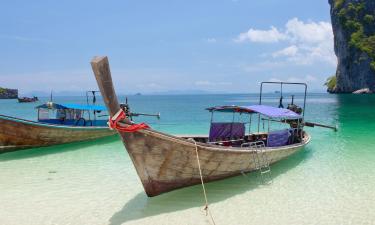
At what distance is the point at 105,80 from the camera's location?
298 inches

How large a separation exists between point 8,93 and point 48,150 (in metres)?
134

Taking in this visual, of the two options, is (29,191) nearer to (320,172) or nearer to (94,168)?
(94,168)

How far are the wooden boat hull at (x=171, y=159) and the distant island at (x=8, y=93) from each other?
14102 cm

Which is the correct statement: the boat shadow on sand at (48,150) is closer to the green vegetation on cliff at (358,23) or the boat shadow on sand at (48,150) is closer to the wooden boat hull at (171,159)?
the wooden boat hull at (171,159)

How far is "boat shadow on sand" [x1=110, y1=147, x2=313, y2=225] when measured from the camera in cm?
896

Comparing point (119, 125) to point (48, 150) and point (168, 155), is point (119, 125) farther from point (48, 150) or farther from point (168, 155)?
point (48, 150)

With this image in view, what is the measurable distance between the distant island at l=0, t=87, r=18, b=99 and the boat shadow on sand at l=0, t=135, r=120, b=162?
424ft

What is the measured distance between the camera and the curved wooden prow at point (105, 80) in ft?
24.0

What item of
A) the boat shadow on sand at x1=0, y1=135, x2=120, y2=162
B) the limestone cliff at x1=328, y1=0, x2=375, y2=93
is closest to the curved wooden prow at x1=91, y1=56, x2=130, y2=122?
the boat shadow on sand at x1=0, y1=135, x2=120, y2=162

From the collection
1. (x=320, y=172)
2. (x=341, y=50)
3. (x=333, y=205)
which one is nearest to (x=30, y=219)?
(x=333, y=205)

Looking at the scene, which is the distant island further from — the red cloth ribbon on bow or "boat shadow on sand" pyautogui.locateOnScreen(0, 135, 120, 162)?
the red cloth ribbon on bow

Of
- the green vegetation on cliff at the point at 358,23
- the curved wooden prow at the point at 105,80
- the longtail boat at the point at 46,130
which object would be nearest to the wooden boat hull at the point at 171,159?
the curved wooden prow at the point at 105,80

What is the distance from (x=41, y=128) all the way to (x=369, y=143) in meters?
16.6

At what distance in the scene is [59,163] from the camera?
15.0 metres
